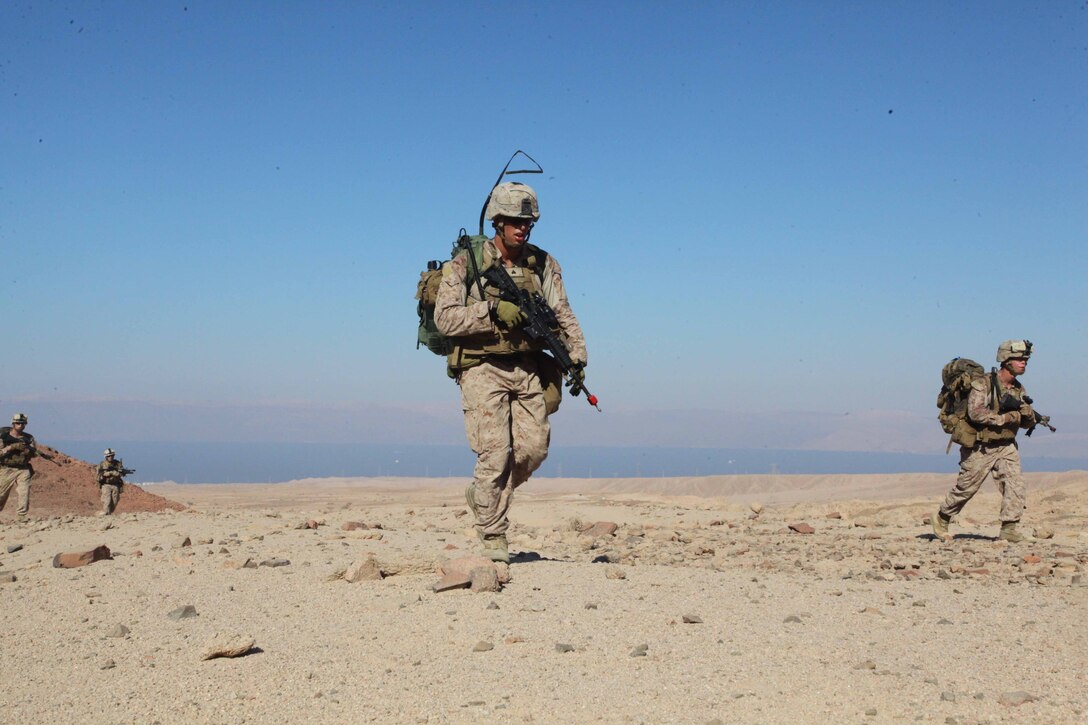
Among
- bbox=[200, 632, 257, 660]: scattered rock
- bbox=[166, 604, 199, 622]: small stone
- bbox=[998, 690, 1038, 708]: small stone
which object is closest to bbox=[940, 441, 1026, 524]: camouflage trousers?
bbox=[998, 690, 1038, 708]: small stone

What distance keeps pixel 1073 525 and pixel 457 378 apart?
834 cm

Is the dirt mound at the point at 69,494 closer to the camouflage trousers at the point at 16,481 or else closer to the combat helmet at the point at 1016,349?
the camouflage trousers at the point at 16,481

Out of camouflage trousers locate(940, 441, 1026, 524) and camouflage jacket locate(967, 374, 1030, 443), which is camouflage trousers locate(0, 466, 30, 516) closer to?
camouflage trousers locate(940, 441, 1026, 524)

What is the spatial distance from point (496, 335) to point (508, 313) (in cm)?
25

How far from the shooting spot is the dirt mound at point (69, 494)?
19719mm

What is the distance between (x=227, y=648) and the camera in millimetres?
4238

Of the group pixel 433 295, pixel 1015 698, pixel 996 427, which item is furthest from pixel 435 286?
pixel 996 427

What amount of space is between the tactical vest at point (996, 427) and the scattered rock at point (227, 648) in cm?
811

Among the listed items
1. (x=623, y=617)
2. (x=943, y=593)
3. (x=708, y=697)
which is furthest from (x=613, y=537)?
(x=708, y=697)

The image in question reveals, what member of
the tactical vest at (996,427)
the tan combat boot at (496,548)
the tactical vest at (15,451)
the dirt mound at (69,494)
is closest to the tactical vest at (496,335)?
the tan combat boot at (496,548)

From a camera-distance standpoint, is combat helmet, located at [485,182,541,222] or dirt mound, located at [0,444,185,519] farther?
dirt mound, located at [0,444,185,519]

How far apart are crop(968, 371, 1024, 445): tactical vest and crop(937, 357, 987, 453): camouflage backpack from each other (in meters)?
0.08

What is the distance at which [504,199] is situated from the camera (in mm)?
6691

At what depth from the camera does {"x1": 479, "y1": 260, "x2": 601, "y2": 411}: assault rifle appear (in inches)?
263
